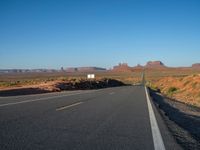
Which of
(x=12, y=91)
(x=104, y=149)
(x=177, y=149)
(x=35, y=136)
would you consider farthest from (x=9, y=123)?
(x=12, y=91)

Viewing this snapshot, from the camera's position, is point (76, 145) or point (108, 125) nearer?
point (76, 145)

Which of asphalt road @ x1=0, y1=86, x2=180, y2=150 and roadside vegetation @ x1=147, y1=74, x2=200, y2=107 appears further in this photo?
roadside vegetation @ x1=147, y1=74, x2=200, y2=107

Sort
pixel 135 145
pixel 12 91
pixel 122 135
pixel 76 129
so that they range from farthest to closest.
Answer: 1. pixel 12 91
2. pixel 76 129
3. pixel 122 135
4. pixel 135 145

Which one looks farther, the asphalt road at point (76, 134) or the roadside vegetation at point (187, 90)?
the roadside vegetation at point (187, 90)

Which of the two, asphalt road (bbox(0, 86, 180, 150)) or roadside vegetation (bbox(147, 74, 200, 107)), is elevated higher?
asphalt road (bbox(0, 86, 180, 150))

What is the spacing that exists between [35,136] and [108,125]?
2.56 metres

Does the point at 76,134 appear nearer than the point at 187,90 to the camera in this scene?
Yes

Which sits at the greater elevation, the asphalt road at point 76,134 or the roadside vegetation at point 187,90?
the asphalt road at point 76,134

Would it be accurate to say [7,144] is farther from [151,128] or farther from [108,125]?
[151,128]

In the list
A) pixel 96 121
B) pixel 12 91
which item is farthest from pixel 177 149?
pixel 12 91

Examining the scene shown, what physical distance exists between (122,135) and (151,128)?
4.89 feet

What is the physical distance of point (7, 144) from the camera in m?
5.84

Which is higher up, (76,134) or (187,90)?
(76,134)

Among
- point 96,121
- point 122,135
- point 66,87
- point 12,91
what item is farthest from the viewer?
point 66,87
